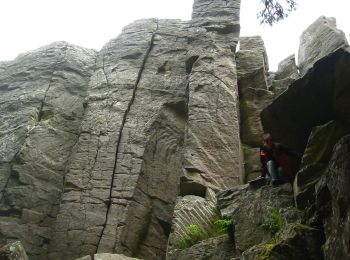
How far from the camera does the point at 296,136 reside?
38.6 feet

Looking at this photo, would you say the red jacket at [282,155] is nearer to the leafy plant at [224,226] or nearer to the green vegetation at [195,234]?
the leafy plant at [224,226]

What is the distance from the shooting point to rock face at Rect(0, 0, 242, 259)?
17328mm

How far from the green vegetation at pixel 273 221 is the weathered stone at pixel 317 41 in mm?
12959

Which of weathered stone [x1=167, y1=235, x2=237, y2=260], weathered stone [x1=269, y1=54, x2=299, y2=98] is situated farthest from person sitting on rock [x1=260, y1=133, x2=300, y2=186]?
weathered stone [x1=269, y1=54, x2=299, y2=98]

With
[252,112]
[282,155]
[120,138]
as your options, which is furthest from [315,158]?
[120,138]

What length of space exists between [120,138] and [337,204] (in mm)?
14381

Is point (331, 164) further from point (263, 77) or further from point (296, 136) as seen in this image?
point (263, 77)

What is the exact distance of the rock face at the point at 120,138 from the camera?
1733 centimetres

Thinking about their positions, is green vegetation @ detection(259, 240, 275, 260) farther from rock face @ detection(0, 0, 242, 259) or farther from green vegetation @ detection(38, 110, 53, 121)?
green vegetation @ detection(38, 110, 53, 121)

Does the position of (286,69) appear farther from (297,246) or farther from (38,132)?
(297,246)

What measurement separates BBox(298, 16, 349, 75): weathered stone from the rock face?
420cm

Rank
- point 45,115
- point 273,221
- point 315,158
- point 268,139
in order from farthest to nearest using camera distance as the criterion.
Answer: point 45,115
point 268,139
point 273,221
point 315,158

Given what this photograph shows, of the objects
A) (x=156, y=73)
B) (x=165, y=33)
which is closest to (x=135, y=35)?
(x=165, y=33)

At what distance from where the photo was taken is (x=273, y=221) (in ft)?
33.6
